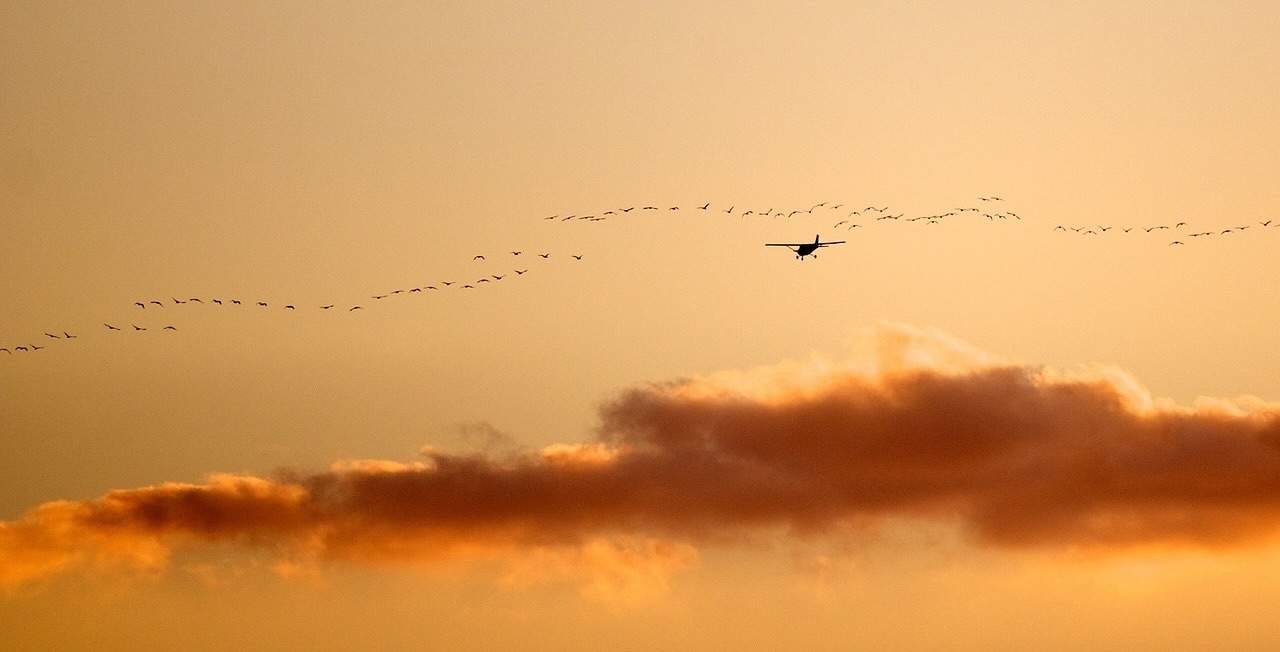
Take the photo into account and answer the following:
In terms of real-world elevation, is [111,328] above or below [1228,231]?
below

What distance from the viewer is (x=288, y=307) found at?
6156 inches

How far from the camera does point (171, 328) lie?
17975 centimetres

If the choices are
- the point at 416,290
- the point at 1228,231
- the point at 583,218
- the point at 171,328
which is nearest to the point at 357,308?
the point at 416,290

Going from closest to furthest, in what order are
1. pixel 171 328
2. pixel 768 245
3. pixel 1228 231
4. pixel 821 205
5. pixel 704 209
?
pixel 704 209 → pixel 821 205 → pixel 1228 231 → pixel 171 328 → pixel 768 245

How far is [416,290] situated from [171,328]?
3495 centimetres

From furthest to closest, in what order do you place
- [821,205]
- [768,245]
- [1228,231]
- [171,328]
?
1. [768,245]
2. [171,328]
3. [1228,231]
4. [821,205]

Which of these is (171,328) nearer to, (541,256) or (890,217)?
(541,256)

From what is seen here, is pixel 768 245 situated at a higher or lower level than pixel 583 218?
higher

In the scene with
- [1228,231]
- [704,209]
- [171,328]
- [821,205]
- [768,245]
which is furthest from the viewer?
[768,245]

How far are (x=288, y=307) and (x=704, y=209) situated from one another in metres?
45.5

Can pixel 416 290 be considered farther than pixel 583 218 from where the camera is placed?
Yes

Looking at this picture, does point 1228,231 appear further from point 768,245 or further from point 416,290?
point 416,290

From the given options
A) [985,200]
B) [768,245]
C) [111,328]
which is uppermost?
[768,245]

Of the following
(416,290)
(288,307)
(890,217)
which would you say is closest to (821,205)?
(890,217)
